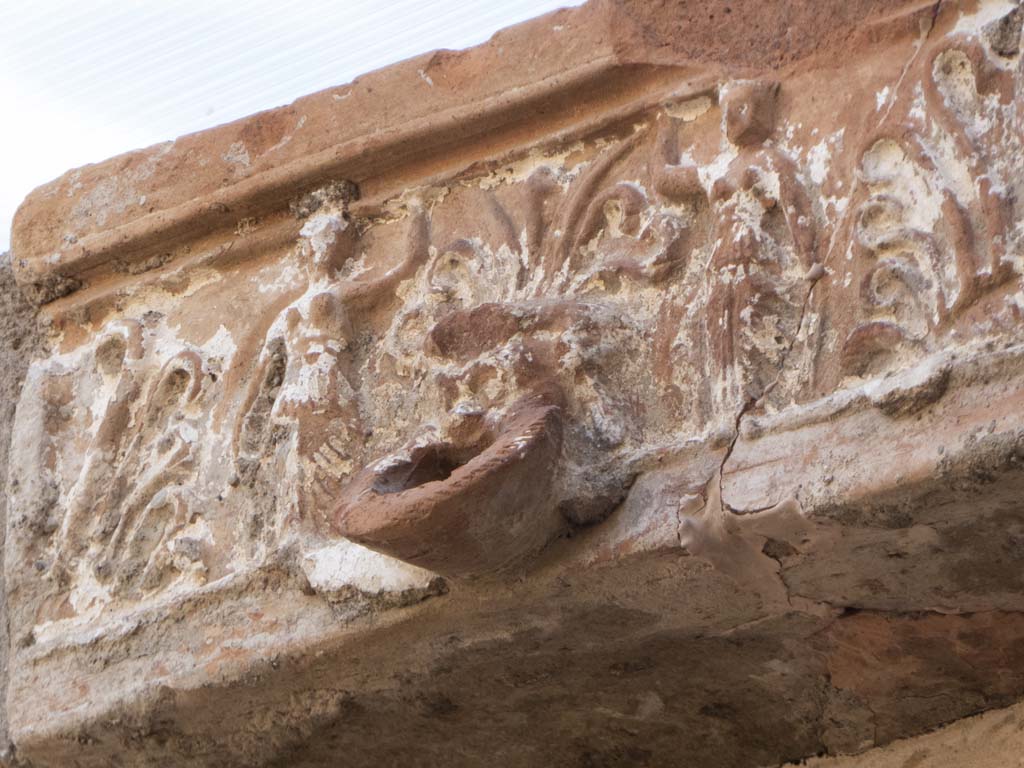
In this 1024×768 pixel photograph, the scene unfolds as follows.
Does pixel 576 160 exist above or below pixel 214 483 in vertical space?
above

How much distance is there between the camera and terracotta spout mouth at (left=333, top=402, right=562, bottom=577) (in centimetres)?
191

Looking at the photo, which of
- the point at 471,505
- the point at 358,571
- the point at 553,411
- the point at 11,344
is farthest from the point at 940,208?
the point at 11,344

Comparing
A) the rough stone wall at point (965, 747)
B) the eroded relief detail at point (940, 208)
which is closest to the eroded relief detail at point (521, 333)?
the eroded relief detail at point (940, 208)

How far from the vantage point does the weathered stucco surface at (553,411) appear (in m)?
1.93

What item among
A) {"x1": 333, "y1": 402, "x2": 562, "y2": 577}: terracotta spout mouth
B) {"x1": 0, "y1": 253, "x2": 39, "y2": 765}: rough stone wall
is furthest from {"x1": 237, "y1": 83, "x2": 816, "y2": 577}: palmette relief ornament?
{"x1": 0, "y1": 253, "x2": 39, "y2": 765}: rough stone wall

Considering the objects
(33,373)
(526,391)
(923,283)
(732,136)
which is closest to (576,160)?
(732,136)

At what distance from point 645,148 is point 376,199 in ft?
1.40

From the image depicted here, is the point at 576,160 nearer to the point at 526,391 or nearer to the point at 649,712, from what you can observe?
the point at 526,391

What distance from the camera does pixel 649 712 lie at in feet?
7.53

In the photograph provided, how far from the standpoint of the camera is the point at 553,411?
2.05m

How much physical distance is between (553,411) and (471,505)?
195 millimetres

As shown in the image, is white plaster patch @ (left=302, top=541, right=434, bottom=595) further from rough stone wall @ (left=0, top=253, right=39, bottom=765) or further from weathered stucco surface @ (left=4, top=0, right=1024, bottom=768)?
rough stone wall @ (left=0, top=253, right=39, bottom=765)

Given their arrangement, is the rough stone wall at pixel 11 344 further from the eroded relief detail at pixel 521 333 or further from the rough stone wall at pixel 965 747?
the rough stone wall at pixel 965 747

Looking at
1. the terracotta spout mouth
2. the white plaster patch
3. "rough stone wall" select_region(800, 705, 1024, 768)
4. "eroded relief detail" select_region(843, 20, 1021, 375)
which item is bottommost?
"rough stone wall" select_region(800, 705, 1024, 768)
